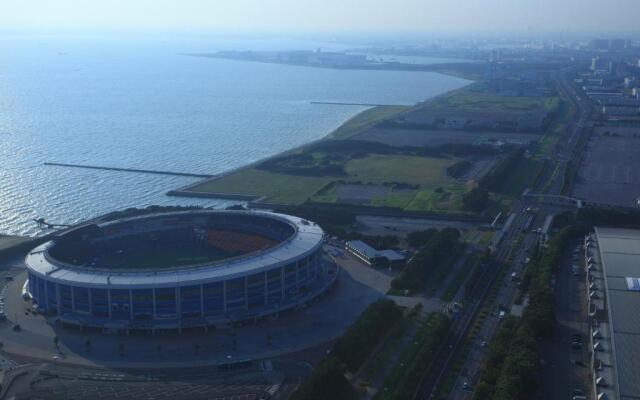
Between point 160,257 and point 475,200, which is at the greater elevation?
point 475,200

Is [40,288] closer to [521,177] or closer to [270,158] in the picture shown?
[270,158]

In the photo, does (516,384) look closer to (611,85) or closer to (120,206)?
(120,206)

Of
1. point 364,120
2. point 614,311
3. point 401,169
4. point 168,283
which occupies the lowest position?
point 401,169

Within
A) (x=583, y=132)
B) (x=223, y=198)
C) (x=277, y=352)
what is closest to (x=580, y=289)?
(x=277, y=352)

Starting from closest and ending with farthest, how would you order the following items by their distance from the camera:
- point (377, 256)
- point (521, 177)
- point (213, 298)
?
point (213, 298)
point (377, 256)
point (521, 177)

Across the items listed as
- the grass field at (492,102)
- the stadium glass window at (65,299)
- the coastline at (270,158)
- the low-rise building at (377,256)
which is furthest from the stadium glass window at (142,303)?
the grass field at (492,102)

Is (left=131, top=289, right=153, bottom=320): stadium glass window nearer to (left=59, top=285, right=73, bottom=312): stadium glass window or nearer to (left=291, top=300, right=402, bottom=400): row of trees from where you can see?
(left=59, top=285, right=73, bottom=312): stadium glass window

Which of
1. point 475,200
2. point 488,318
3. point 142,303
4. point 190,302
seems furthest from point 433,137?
point 142,303
